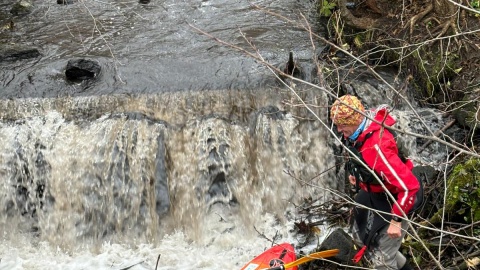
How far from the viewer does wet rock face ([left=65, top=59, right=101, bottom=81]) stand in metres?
6.28

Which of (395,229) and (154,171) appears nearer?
(395,229)

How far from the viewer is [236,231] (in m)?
5.70

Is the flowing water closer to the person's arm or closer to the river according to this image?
the river

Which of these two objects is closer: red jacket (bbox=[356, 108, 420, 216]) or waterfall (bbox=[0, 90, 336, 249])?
red jacket (bbox=[356, 108, 420, 216])

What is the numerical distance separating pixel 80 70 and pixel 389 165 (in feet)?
13.4

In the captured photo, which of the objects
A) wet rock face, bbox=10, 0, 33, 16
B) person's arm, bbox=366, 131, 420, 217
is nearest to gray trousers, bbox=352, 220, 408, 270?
person's arm, bbox=366, 131, 420, 217

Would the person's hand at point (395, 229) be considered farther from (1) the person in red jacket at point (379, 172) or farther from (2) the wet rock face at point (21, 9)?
(2) the wet rock face at point (21, 9)

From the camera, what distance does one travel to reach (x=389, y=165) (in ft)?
10.6

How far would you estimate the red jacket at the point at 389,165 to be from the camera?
10.6 ft

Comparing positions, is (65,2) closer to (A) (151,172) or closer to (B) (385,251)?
(A) (151,172)

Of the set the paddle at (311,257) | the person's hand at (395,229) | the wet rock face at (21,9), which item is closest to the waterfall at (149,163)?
the paddle at (311,257)

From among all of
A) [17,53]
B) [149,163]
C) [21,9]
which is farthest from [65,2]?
[149,163]

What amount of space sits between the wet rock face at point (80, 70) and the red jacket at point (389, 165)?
385 centimetres

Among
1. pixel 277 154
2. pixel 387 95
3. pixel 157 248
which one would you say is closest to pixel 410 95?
pixel 387 95
